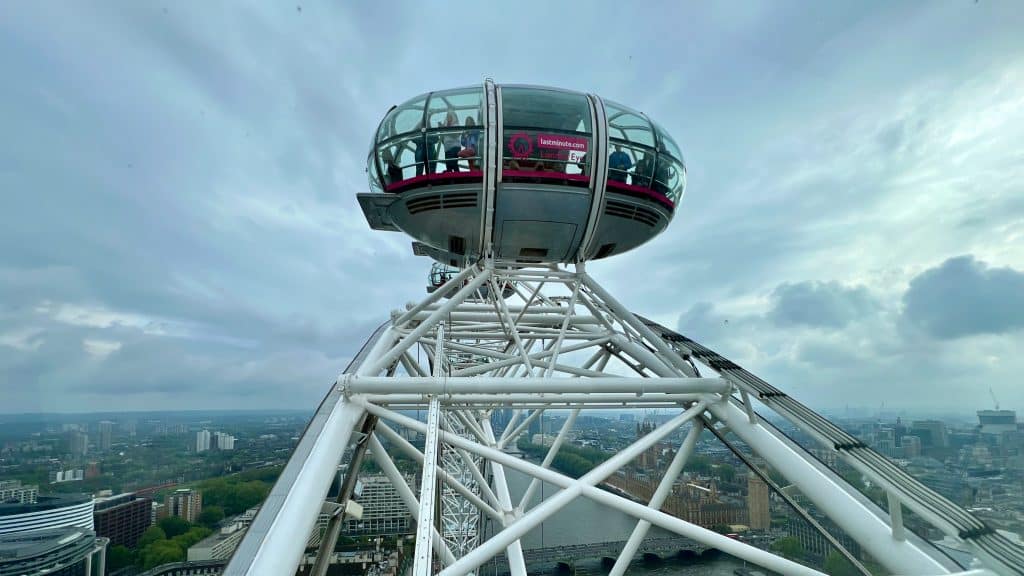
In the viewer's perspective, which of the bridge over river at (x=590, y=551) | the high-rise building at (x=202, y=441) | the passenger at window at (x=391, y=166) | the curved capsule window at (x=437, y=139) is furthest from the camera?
the bridge over river at (x=590, y=551)

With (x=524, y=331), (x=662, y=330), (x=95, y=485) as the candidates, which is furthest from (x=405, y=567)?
(x=662, y=330)

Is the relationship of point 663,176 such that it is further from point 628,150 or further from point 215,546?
point 215,546

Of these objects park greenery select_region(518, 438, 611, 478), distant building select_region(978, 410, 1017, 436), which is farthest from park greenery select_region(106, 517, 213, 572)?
distant building select_region(978, 410, 1017, 436)

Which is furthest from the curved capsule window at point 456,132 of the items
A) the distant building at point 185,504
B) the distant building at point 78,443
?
the distant building at point 185,504

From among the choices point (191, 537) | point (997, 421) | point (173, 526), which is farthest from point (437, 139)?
point (173, 526)

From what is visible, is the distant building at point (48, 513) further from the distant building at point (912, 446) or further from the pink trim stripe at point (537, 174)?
the distant building at point (912, 446)

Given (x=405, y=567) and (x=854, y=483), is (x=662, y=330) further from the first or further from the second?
(x=405, y=567)

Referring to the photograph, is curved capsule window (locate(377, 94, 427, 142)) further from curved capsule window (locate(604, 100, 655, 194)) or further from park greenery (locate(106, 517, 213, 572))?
park greenery (locate(106, 517, 213, 572))
